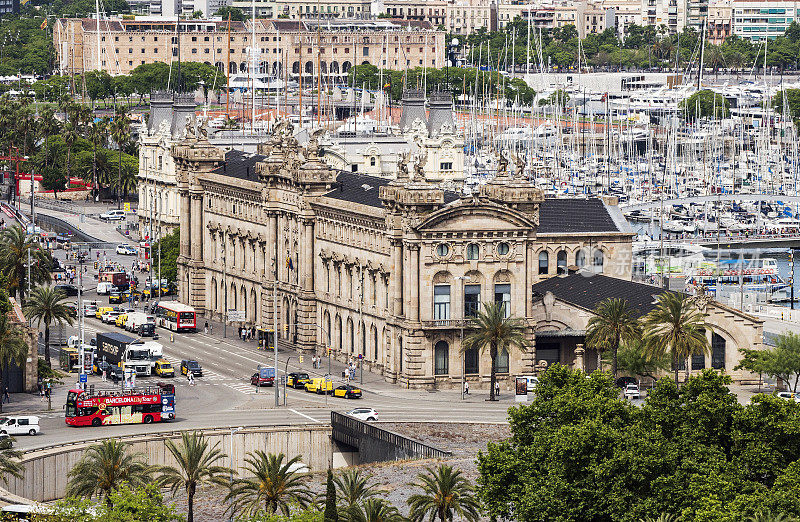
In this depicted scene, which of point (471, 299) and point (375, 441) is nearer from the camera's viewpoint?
point (375, 441)

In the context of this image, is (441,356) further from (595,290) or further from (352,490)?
(352,490)

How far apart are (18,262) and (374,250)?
112ft

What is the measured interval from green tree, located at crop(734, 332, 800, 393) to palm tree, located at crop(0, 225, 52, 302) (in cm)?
5860

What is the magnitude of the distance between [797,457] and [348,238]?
62052 millimetres

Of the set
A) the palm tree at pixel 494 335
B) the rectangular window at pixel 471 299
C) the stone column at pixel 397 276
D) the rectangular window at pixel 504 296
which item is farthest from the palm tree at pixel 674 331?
the stone column at pixel 397 276

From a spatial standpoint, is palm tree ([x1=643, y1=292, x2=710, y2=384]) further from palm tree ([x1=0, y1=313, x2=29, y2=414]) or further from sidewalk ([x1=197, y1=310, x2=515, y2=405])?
palm tree ([x1=0, y1=313, x2=29, y2=414])

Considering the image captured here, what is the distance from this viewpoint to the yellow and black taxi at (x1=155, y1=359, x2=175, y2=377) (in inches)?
6304

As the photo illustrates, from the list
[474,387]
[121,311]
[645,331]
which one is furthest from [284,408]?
[121,311]

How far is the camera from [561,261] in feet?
564

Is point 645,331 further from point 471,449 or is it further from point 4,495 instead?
point 4,495

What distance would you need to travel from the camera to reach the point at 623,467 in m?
107

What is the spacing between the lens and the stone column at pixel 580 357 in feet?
510

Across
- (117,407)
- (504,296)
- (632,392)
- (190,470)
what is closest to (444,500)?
(190,470)

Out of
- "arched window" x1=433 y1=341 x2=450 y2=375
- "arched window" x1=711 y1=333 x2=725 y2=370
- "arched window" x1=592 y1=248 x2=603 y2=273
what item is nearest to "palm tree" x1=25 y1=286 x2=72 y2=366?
"arched window" x1=433 y1=341 x2=450 y2=375
